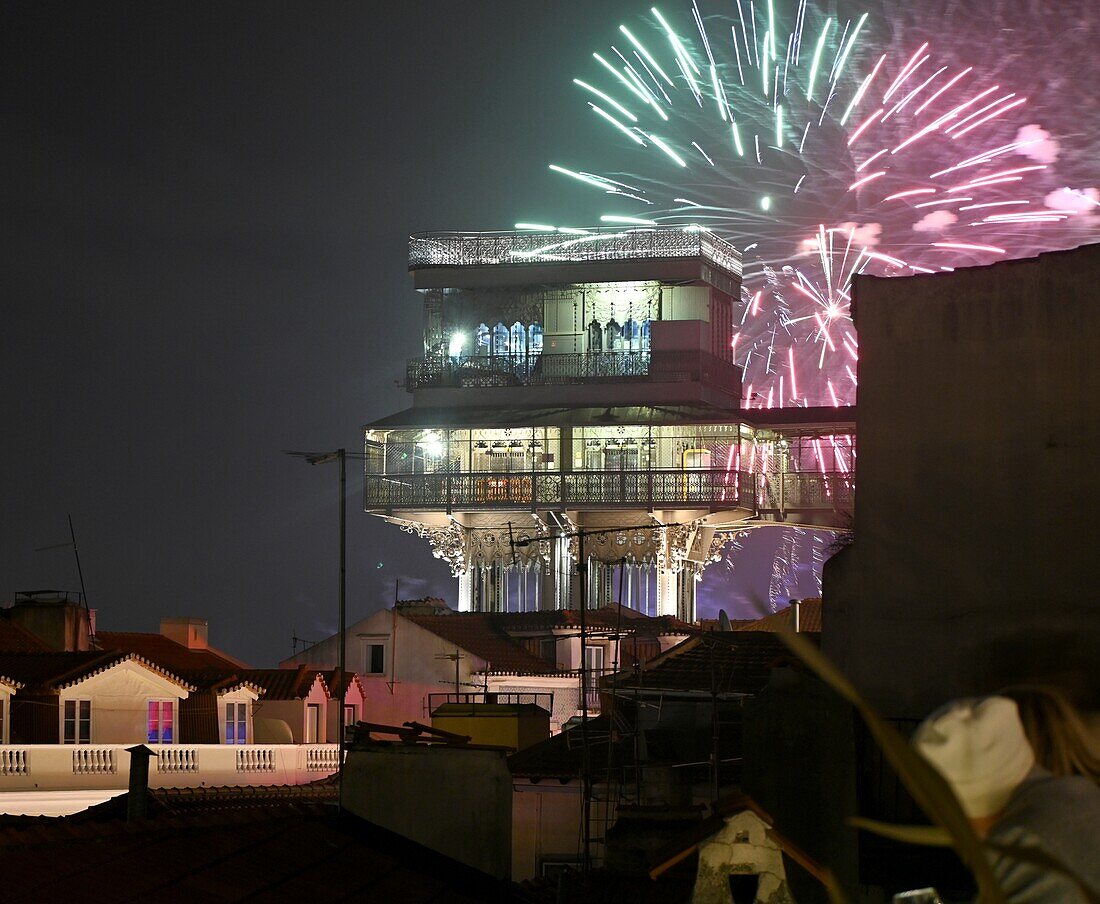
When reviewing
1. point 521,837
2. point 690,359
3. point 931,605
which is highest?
point 690,359

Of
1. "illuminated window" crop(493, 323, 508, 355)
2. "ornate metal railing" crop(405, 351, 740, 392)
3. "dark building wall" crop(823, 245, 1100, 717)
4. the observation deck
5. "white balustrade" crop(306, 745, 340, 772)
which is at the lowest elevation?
"white balustrade" crop(306, 745, 340, 772)

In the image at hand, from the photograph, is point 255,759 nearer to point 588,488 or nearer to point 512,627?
point 512,627

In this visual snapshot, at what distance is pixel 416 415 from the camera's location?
2635 inches

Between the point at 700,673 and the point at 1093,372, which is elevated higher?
the point at 1093,372

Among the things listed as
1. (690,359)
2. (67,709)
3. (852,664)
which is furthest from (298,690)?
(852,664)

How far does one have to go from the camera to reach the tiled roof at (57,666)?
46312 millimetres

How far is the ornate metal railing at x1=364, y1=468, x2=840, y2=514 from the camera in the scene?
6388 cm

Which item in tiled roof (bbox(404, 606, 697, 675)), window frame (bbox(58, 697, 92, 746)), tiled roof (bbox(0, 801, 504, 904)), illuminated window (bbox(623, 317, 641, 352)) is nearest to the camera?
tiled roof (bbox(0, 801, 504, 904))

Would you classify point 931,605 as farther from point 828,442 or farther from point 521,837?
point 828,442

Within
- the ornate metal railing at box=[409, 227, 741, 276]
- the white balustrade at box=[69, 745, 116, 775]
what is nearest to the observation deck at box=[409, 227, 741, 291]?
the ornate metal railing at box=[409, 227, 741, 276]

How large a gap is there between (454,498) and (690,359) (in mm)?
9815

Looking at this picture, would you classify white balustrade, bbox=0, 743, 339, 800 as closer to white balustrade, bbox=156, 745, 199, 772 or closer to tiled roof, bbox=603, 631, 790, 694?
white balustrade, bbox=156, 745, 199, 772

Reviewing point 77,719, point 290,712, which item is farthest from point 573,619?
point 77,719

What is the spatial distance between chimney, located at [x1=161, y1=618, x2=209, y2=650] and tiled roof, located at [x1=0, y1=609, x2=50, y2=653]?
12.8 meters
